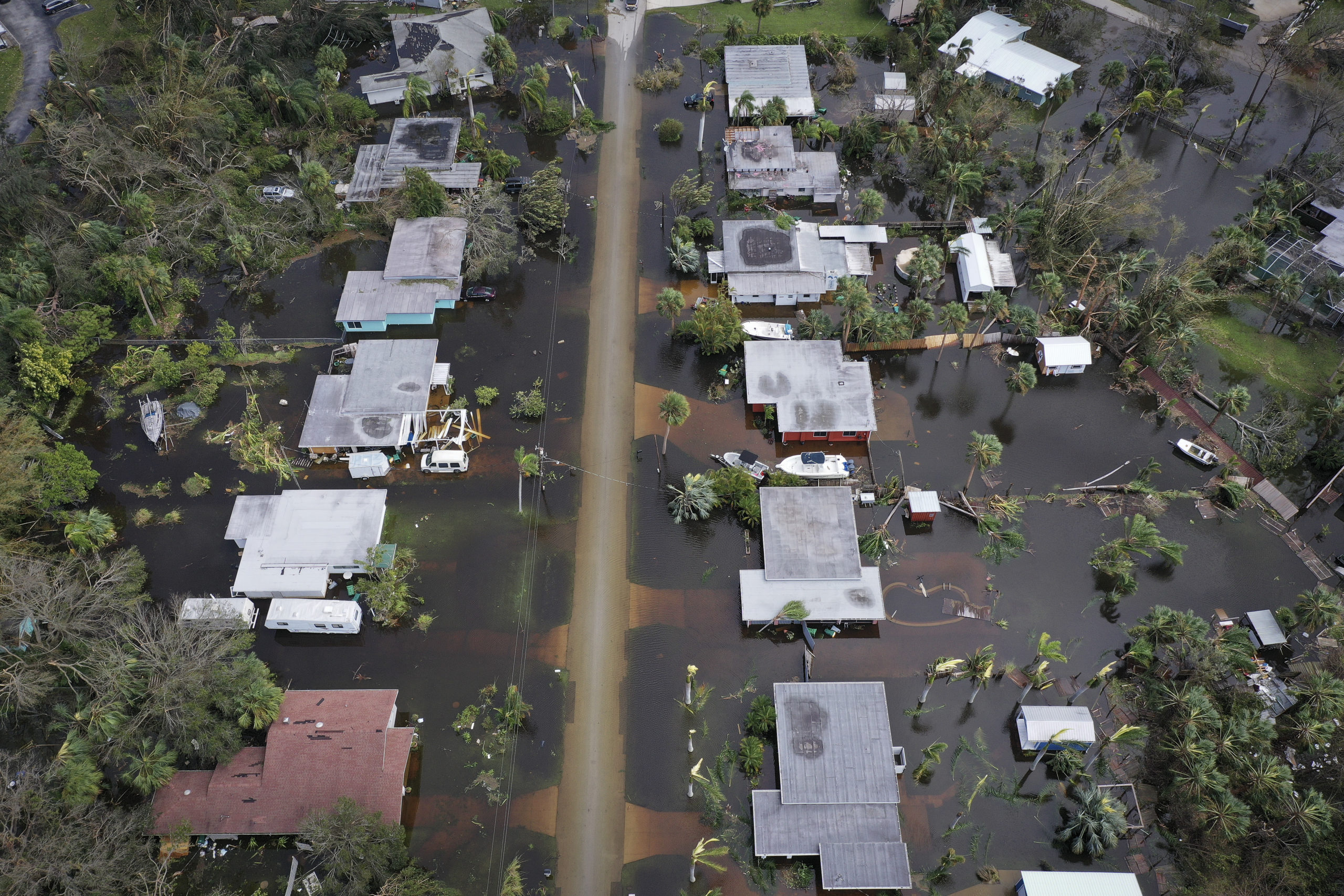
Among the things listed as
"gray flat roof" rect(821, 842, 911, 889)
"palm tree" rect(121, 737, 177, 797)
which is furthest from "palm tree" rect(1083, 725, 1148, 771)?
"palm tree" rect(121, 737, 177, 797)

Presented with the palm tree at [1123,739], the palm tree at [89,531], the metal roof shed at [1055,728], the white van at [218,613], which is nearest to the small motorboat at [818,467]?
the metal roof shed at [1055,728]

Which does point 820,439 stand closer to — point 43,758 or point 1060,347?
point 1060,347

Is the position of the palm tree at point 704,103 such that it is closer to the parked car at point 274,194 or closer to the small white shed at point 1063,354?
the small white shed at point 1063,354

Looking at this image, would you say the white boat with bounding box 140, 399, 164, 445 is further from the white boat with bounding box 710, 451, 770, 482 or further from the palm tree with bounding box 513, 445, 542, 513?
the white boat with bounding box 710, 451, 770, 482

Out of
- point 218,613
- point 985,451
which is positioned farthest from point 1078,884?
point 218,613

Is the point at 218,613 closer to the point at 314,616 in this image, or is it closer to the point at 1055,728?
the point at 314,616

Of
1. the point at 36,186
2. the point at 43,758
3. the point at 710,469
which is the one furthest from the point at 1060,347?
the point at 36,186
